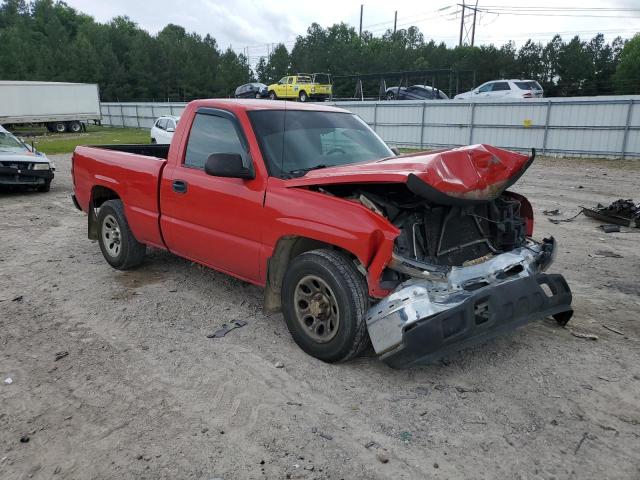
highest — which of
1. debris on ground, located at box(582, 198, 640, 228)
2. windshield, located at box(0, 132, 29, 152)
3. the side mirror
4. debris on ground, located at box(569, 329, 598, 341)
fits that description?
the side mirror

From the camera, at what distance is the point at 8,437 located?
2.95 meters

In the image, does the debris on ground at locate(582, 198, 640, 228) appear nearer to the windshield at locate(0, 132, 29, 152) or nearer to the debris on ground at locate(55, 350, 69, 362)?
the debris on ground at locate(55, 350, 69, 362)

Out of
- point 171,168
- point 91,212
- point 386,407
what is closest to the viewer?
point 386,407

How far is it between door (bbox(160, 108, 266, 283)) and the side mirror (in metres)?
0.19

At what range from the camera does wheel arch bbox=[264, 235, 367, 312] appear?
3977 mm

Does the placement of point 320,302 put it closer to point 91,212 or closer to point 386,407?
point 386,407

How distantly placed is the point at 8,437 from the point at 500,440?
280 cm

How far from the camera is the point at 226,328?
4.44m

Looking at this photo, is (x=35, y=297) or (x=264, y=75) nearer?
(x=35, y=297)

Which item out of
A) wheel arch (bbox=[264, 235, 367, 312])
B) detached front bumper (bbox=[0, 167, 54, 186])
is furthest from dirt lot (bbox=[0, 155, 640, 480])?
detached front bumper (bbox=[0, 167, 54, 186])

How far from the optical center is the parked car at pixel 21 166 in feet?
36.6

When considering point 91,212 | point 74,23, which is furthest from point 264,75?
point 91,212

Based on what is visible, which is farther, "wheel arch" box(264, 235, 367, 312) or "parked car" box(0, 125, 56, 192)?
"parked car" box(0, 125, 56, 192)

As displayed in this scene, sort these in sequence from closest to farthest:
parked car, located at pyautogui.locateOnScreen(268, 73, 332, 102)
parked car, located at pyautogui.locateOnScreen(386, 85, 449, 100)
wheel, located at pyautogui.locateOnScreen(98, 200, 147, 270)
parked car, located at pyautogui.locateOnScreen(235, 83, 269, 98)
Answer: wheel, located at pyautogui.locateOnScreen(98, 200, 147, 270)
parked car, located at pyautogui.locateOnScreen(386, 85, 449, 100)
parked car, located at pyautogui.locateOnScreen(268, 73, 332, 102)
parked car, located at pyautogui.locateOnScreen(235, 83, 269, 98)
